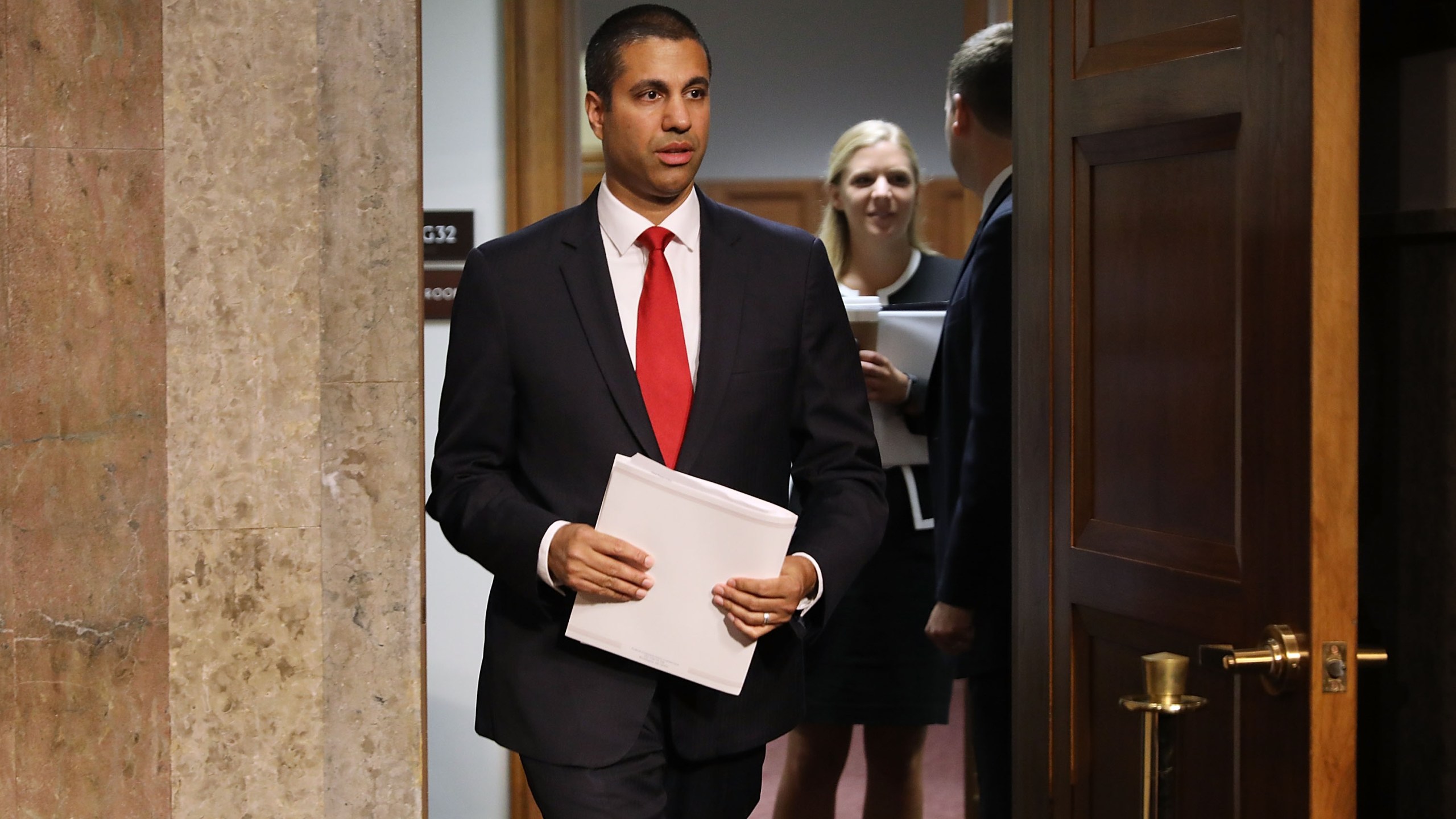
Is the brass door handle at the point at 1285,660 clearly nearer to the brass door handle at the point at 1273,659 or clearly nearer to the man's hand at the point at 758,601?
the brass door handle at the point at 1273,659

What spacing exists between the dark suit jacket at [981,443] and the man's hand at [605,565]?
3.22 feet

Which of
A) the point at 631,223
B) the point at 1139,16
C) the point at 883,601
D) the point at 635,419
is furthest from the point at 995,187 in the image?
the point at 635,419

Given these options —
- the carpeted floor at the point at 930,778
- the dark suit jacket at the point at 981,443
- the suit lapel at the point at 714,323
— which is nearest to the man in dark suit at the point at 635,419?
the suit lapel at the point at 714,323

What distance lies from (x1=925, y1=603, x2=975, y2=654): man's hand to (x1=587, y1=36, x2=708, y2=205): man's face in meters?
1.12

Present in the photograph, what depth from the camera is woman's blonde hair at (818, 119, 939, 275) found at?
3242mm

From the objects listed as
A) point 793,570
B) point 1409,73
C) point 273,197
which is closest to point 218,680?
point 273,197

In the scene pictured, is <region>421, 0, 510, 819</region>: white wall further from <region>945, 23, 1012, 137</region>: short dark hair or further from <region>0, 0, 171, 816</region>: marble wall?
<region>0, 0, 171, 816</region>: marble wall

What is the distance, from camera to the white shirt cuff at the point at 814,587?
64.1 inches

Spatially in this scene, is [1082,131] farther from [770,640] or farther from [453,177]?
[453,177]

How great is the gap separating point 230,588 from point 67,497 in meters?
0.24

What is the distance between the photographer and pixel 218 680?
1804 mm

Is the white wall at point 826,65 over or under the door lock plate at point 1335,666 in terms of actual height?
over

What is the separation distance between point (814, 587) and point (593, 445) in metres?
0.32

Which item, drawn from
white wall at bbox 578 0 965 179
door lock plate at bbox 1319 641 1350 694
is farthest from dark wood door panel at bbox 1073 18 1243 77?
white wall at bbox 578 0 965 179
